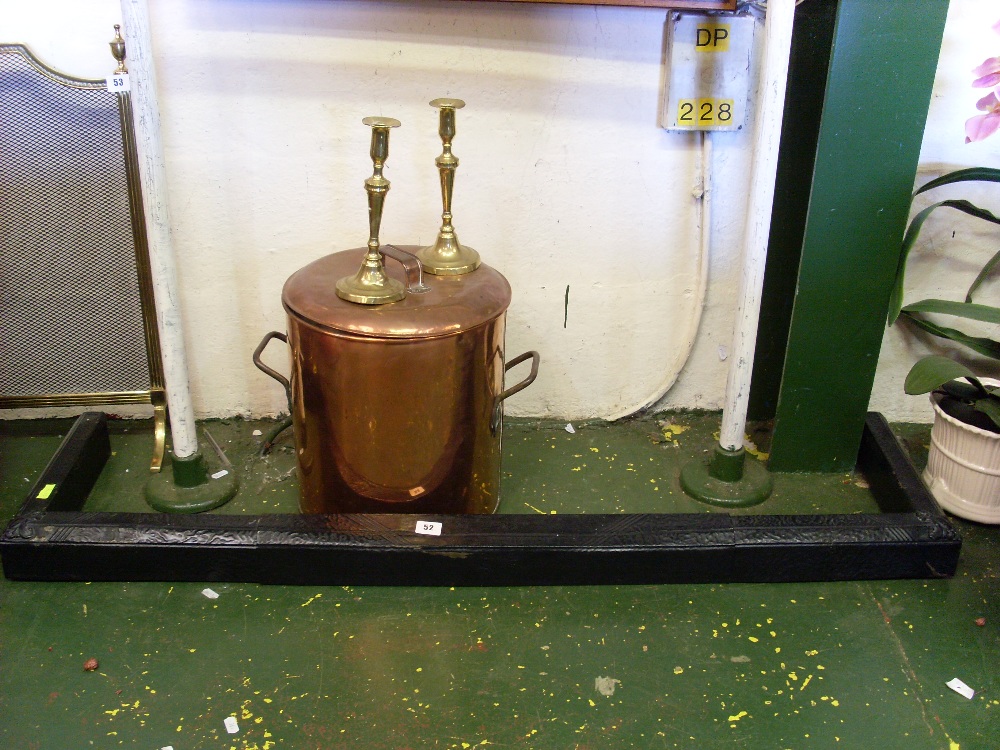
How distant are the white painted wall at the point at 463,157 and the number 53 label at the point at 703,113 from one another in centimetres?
6

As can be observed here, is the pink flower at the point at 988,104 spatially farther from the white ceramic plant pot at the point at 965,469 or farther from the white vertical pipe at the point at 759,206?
the white ceramic plant pot at the point at 965,469

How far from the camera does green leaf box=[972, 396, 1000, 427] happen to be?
2254 mm

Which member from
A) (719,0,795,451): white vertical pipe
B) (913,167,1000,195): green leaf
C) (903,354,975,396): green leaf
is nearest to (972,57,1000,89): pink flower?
(913,167,1000,195): green leaf

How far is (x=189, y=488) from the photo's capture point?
7.85 ft

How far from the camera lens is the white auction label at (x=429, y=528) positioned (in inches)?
82.0

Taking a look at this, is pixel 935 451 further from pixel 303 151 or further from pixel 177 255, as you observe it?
pixel 177 255

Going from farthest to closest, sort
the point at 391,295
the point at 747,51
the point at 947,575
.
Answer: the point at 747,51, the point at 947,575, the point at 391,295

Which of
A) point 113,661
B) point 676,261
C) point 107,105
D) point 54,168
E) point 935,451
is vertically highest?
point 107,105

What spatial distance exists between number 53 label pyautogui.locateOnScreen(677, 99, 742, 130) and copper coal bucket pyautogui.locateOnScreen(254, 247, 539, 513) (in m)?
0.68

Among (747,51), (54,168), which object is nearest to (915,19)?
(747,51)

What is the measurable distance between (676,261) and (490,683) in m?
1.33

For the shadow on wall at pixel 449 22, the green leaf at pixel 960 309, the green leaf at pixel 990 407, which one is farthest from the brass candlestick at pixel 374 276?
the green leaf at pixel 990 407

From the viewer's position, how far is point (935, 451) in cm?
244

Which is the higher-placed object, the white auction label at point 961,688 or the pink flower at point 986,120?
the pink flower at point 986,120
